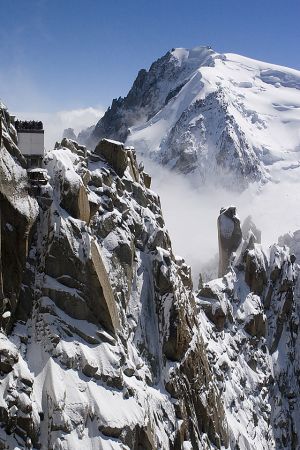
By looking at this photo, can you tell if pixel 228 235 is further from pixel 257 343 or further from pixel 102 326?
pixel 102 326

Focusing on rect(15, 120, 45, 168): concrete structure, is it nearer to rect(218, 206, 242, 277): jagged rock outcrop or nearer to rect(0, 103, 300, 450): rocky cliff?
rect(0, 103, 300, 450): rocky cliff

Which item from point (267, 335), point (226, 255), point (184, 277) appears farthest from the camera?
point (226, 255)

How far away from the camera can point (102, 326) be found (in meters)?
58.7

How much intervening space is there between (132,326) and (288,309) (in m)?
61.1

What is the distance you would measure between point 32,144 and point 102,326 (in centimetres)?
2060

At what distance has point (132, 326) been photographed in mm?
67250

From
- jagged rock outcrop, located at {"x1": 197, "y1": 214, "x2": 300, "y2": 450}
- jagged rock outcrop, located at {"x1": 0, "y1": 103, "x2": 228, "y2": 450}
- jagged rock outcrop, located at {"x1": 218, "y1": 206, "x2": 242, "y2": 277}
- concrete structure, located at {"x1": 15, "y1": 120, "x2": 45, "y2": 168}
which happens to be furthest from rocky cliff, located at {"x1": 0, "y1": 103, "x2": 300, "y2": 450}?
jagged rock outcrop, located at {"x1": 218, "y1": 206, "x2": 242, "y2": 277}

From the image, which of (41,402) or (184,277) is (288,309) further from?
(41,402)

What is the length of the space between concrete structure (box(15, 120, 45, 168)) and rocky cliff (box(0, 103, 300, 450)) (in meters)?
1.35

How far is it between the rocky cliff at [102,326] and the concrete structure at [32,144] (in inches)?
53.3

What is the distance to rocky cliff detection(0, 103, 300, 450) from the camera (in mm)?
51125

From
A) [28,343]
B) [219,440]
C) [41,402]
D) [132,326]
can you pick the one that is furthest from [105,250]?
[219,440]

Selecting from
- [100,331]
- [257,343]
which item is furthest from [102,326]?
[257,343]

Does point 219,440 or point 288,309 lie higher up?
point 288,309
